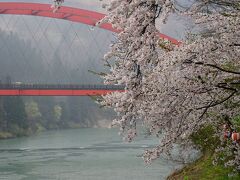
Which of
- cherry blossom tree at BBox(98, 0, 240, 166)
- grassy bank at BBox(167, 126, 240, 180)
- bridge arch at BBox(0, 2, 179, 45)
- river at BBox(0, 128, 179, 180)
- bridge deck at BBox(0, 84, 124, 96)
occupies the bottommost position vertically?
river at BBox(0, 128, 179, 180)

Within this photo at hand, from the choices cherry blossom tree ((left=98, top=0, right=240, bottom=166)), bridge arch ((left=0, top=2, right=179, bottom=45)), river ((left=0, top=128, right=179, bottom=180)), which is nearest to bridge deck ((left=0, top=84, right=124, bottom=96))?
bridge arch ((left=0, top=2, right=179, bottom=45))

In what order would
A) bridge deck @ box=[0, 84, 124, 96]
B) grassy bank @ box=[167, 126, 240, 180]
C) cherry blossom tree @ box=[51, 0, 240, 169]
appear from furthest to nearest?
bridge deck @ box=[0, 84, 124, 96], grassy bank @ box=[167, 126, 240, 180], cherry blossom tree @ box=[51, 0, 240, 169]

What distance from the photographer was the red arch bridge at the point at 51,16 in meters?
35.5

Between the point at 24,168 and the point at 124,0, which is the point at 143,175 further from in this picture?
the point at 124,0

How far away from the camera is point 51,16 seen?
3884 cm

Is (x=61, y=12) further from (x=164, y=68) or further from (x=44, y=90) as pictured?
(x=164, y=68)

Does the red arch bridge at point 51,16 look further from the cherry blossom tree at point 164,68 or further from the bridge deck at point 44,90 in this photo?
the cherry blossom tree at point 164,68

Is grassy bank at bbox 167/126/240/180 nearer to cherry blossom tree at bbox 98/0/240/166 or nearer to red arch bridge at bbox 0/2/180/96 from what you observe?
cherry blossom tree at bbox 98/0/240/166

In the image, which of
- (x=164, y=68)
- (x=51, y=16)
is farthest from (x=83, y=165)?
(x=51, y=16)

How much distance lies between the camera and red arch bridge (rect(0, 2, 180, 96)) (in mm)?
35531

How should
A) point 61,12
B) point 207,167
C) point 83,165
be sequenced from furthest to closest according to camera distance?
point 61,12 → point 83,165 → point 207,167

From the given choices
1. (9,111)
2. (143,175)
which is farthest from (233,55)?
(9,111)

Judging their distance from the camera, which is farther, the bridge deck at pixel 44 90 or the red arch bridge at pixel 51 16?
the red arch bridge at pixel 51 16

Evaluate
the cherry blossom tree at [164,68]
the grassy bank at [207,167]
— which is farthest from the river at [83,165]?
the cherry blossom tree at [164,68]
